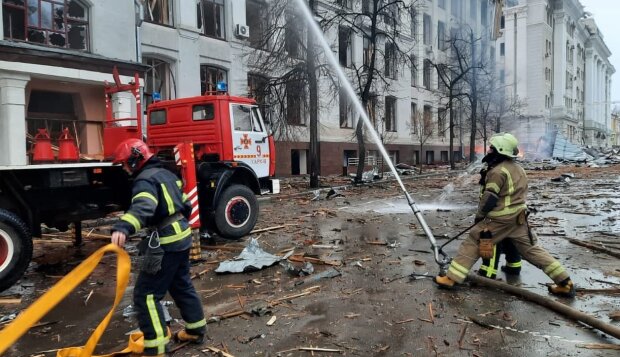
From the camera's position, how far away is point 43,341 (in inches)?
166

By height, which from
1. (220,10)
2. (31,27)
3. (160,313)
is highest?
(220,10)

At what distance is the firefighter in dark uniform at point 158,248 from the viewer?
3.66 m

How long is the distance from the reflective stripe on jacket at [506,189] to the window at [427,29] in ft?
115

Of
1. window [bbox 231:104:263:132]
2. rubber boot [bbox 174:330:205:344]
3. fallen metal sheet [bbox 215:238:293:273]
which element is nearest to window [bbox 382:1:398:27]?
window [bbox 231:104:263:132]

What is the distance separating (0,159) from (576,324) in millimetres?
13331

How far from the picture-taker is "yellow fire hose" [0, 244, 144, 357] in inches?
109

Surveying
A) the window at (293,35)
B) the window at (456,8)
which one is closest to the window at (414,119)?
the window at (456,8)

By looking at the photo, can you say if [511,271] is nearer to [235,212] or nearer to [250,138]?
[235,212]

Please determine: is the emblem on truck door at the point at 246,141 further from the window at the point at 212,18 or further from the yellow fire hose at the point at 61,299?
the window at the point at 212,18

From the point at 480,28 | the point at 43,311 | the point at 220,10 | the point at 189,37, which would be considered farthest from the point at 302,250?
the point at 480,28

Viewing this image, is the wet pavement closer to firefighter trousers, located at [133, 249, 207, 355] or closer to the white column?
firefighter trousers, located at [133, 249, 207, 355]

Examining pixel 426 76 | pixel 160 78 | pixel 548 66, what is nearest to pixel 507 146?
pixel 160 78

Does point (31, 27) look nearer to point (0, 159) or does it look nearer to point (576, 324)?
point (0, 159)

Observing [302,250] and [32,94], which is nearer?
[302,250]
